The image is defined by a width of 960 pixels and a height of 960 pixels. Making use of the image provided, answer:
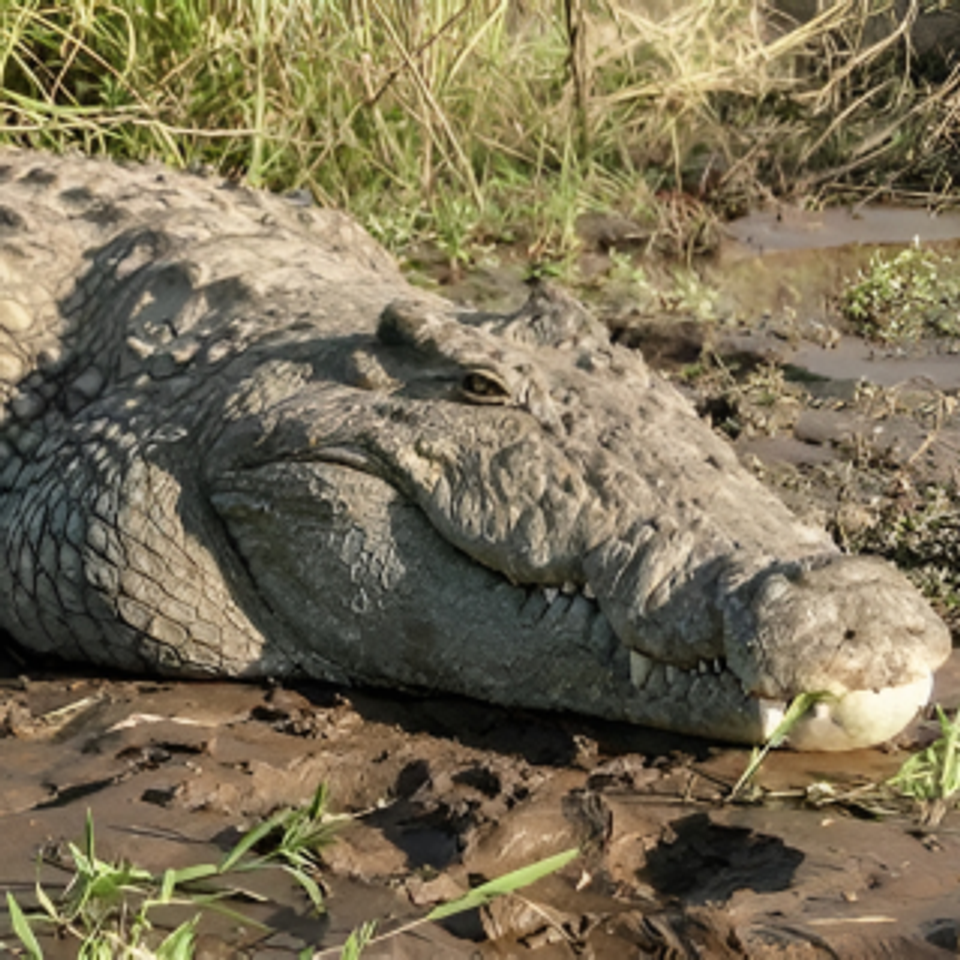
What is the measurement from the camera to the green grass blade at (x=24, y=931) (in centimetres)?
234

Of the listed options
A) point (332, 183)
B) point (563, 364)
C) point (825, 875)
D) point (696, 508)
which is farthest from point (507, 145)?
point (825, 875)

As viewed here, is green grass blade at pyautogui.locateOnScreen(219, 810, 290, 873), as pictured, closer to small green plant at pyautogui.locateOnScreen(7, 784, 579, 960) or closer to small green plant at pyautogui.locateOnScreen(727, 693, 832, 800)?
small green plant at pyautogui.locateOnScreen(7, 784, 579, 960)

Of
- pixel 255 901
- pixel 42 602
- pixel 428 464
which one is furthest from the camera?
pixel 42 602

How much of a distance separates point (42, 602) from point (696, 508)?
71.5 inches

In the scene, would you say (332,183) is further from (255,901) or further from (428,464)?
(255,901)

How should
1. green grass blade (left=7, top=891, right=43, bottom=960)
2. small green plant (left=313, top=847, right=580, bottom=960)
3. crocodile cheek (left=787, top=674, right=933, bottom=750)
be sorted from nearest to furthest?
green grass blade (left=7, top=891, right=43, bottom=960), small green plant (left=313, top=847, right=580, bottom=960), crocodile cheek (left=787, top=674, right=933, bottom=750)

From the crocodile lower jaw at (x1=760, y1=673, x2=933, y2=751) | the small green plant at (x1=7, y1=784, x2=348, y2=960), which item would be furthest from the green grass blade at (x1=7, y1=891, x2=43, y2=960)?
the crocodile lower jaw at (x1=760, y1=673, x2=933, y2=751)

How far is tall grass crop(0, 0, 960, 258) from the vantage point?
7152mm

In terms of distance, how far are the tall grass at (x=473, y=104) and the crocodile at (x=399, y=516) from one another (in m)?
2.45

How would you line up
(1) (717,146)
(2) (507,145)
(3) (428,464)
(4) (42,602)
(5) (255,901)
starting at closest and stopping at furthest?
(5) (255,901)
(3) (428,464)
(4) (42,602)
(2) (507,145)
(1) (717,146)

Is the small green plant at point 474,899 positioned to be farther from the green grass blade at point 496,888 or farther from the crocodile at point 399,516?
the crocodile at point 399,516

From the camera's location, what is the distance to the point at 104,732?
11.6 feet

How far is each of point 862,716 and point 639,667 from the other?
18.2 inches

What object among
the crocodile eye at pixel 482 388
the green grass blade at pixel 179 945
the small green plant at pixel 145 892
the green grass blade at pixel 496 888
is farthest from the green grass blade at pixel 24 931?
the crocodile eye at pixel 482 388
